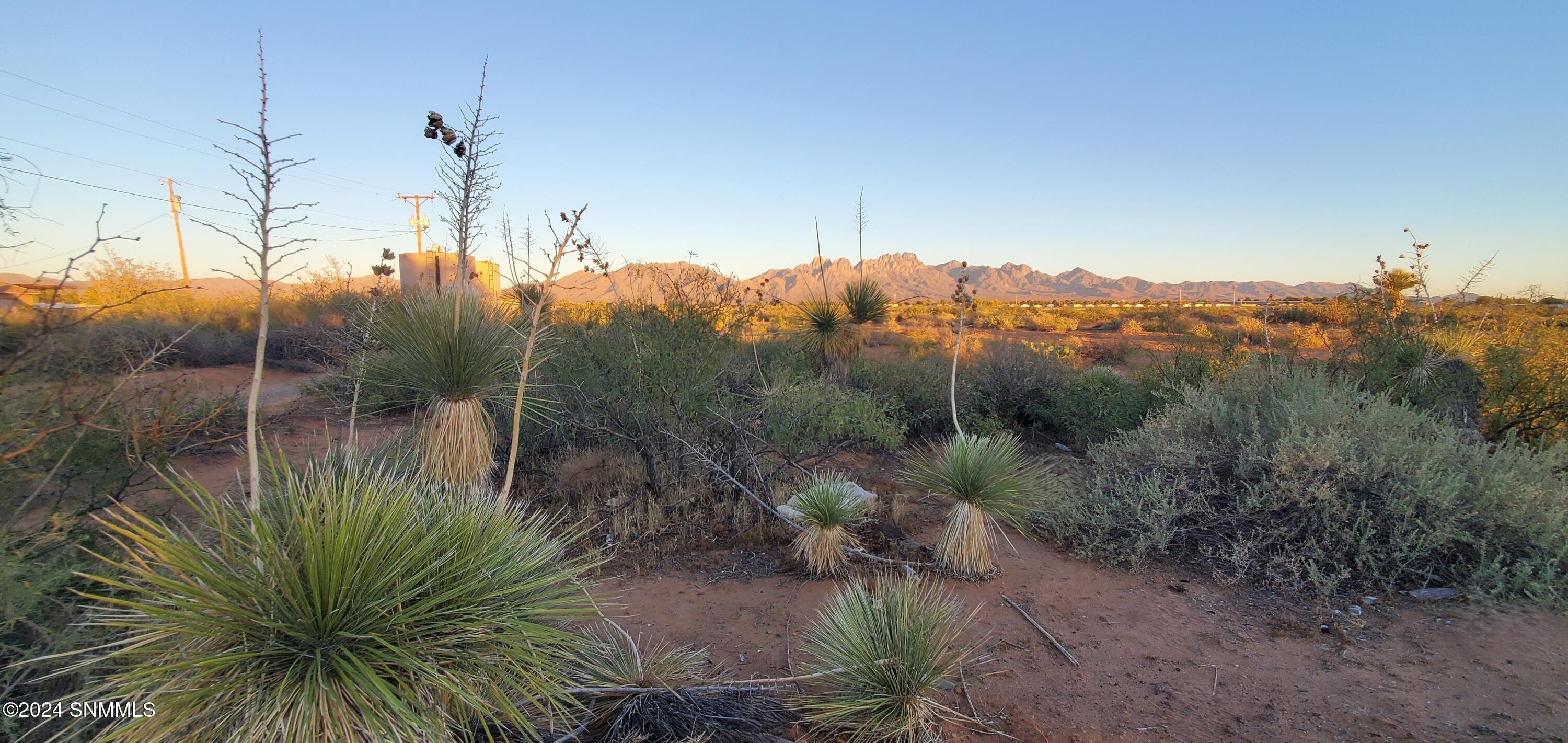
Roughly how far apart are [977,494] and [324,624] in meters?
4.32

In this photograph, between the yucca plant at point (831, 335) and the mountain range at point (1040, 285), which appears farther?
the mountain range at point (1040, 285)

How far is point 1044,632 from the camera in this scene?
4.48 m

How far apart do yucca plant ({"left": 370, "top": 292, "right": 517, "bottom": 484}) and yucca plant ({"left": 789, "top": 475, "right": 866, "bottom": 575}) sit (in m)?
2.40

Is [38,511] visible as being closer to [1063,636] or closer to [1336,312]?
[1063,636]

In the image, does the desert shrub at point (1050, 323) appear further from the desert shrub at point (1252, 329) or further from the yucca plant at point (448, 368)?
the yucca plant at point (448, 368)

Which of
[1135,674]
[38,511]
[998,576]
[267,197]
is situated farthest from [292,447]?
[1135,674]

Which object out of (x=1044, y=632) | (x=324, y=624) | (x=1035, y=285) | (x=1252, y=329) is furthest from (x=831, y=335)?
(x=1035, y=285)

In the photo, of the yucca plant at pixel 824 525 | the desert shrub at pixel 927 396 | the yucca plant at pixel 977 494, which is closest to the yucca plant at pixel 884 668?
the yucca plant at pixel 824 525

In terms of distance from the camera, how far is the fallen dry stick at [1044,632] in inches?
164

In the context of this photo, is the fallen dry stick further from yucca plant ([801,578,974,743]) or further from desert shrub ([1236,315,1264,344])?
desert shrub ([1236,315,1264,344])

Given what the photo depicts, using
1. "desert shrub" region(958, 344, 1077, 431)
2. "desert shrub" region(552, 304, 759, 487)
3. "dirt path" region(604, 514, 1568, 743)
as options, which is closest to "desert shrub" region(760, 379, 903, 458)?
"desert shrub" region(552, 304, 759, 487)

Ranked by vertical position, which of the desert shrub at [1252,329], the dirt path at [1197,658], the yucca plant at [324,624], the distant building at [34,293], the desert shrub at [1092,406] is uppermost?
the distant building at [34,293]

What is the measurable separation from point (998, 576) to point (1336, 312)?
26.2 meters

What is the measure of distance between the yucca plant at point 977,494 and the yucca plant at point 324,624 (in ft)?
11.6
